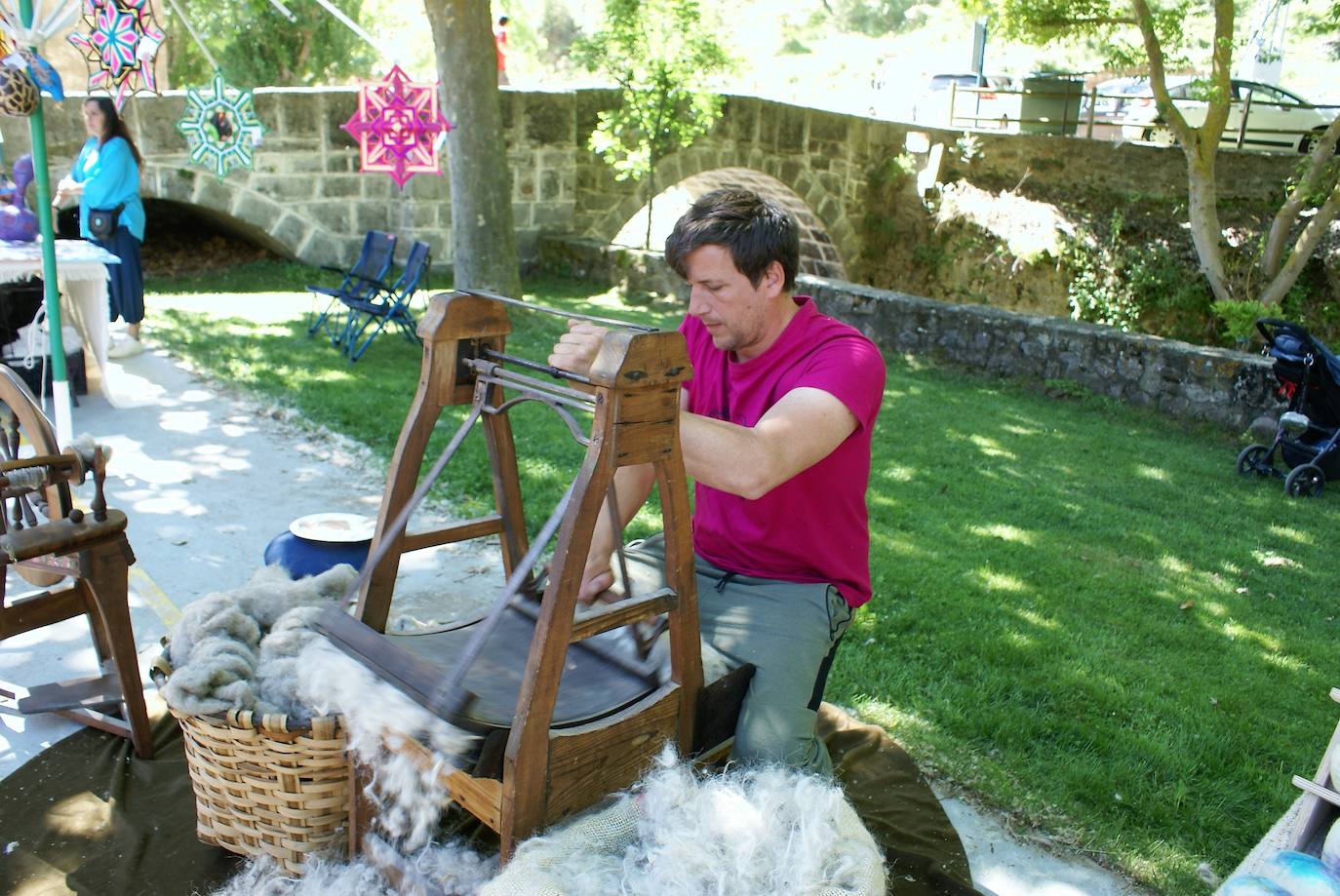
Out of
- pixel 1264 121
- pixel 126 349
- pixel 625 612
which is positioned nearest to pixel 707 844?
pixel 625 612

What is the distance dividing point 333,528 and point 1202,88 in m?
9.04

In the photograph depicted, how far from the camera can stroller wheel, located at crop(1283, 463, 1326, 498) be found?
577cm

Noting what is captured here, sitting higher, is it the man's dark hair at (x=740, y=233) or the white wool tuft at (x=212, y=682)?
the man's dark hair at (x=740, y=233)

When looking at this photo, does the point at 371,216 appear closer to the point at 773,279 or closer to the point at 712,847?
the point at 773,279

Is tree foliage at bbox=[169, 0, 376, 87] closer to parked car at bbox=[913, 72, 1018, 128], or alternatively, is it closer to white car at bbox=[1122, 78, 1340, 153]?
parked car at bbox=[913, 72, 1018, 128]

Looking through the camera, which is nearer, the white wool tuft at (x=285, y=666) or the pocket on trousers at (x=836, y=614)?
the white wool tuft at (x=285, y=666)

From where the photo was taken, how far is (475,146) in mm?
7801

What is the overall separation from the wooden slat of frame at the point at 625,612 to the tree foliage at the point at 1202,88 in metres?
8.83

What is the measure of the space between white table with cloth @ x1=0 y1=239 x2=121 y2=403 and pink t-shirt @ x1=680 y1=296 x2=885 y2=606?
4.43 meters

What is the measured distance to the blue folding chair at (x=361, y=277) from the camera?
748cm

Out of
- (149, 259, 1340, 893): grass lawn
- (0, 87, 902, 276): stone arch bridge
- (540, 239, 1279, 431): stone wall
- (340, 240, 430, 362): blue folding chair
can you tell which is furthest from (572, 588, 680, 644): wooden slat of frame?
(0, 87, 902, 276): stone arch bridge

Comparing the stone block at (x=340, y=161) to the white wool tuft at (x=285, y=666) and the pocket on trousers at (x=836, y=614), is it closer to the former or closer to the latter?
the white wool tuft at (x=285, y=666)

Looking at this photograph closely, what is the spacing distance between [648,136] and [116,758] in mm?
9324

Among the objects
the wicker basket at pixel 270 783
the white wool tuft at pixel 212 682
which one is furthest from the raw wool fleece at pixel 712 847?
the white wool tuft at pixel 212 682
